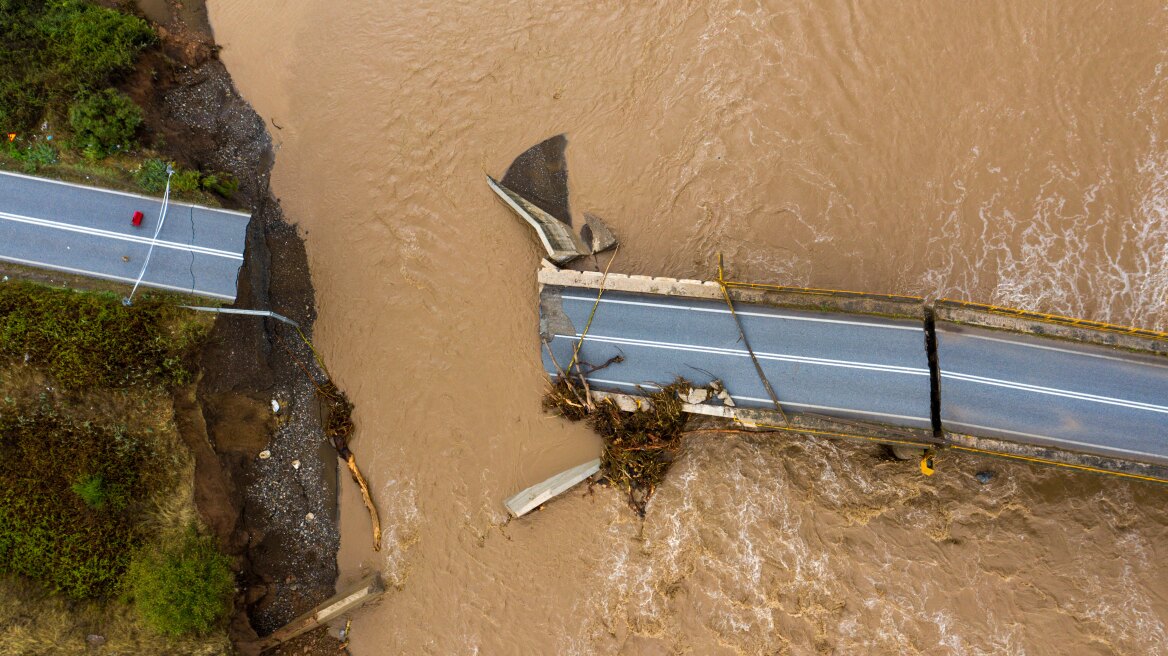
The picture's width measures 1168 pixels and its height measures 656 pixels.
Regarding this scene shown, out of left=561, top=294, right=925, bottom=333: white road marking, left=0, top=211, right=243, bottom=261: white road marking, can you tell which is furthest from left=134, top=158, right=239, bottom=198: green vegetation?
left=561, top=294, right=925, bottom=333: white road marking

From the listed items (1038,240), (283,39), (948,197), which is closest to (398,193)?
(283,39)

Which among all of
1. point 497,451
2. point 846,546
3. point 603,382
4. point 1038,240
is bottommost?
point 846,546

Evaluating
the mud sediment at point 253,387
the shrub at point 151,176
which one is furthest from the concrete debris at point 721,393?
the shrub at point 151,176

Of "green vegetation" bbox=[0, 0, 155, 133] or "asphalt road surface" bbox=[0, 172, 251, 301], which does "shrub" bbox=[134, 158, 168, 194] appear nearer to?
"asphalt road surface" bbox=[0, 172, 251, 301]

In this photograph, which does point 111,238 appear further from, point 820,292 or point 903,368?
point 903,368

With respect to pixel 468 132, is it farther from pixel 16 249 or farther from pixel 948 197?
pixel 948 197

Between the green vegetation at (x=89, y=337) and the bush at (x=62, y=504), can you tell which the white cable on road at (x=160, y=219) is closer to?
the green vegetation at (x=89, y=337)

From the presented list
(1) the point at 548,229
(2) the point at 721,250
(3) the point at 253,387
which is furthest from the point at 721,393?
(3) the point at 253,387
